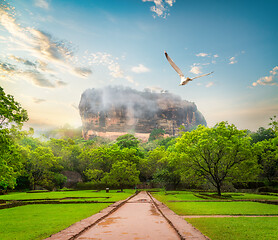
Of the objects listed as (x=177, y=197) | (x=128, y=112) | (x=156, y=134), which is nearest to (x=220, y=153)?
(x=177, y=197)

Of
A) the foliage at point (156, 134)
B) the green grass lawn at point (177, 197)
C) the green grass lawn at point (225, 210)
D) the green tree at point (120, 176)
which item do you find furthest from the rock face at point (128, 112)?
the green grass lawn at point (225, 210)

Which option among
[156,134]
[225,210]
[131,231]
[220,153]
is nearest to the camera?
[131,231]

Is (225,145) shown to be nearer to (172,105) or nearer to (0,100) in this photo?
(0,100)

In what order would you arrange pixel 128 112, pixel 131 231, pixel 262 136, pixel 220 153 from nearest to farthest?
pixel 131 231, pixel 220 153, pixel 262 136, pixel 128 112

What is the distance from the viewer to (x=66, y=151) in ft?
183

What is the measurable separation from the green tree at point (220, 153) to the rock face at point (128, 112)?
97.0 metres

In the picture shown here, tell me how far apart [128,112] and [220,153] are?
102566mm

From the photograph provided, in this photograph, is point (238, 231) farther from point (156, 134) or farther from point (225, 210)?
point (156, 134)

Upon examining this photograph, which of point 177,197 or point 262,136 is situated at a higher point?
point 262,136

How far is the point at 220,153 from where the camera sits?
26750 mm

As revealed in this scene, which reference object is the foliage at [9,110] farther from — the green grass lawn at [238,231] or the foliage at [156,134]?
the foliage at [156,134]

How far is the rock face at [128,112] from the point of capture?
12375 cm

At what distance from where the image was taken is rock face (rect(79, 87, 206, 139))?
124m

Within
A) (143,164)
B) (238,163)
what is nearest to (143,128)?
(143,164)
